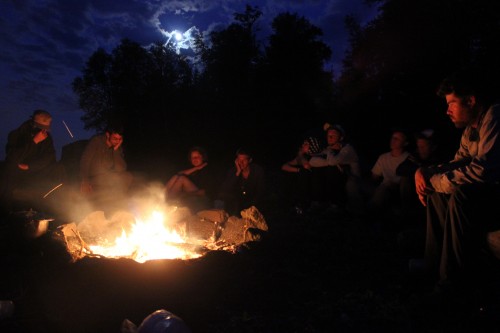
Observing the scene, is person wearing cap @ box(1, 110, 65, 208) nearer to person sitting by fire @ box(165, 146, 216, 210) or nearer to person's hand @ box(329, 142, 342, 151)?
person sitting by fire @ box(165, 146, 216, 210)

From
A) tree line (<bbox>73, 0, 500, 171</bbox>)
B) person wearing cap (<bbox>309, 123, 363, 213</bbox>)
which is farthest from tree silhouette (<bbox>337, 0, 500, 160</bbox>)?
person wearing cap (<bbox>309, 123, 363, 213</bbox>)

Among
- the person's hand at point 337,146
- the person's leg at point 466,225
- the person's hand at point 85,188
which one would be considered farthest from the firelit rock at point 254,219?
the person's hand at point 85,188

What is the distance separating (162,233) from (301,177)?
333 centimetres

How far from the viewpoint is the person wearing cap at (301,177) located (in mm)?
6976

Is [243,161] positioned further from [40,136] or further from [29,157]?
[29,157]

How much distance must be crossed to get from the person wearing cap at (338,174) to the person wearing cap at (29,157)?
511cm

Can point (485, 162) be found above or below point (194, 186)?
below

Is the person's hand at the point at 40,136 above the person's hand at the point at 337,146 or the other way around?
above

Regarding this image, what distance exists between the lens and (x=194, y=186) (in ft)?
22.1

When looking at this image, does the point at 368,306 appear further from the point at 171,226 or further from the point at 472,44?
the point at 472,44

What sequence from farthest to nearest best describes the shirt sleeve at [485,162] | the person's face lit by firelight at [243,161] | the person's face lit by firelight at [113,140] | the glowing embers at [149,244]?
the person's face lit by firelight at [113,140], the person's face lit by firelight at [243,161], the glowing embers at [149,244], the shirt sleeve at [485,162]

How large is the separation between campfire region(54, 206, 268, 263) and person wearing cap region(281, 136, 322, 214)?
2.29m

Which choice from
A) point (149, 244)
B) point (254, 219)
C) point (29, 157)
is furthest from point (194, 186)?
point (29, 157)

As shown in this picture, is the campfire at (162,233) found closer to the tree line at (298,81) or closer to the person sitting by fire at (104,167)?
the person sitting by fire at (104,167)
